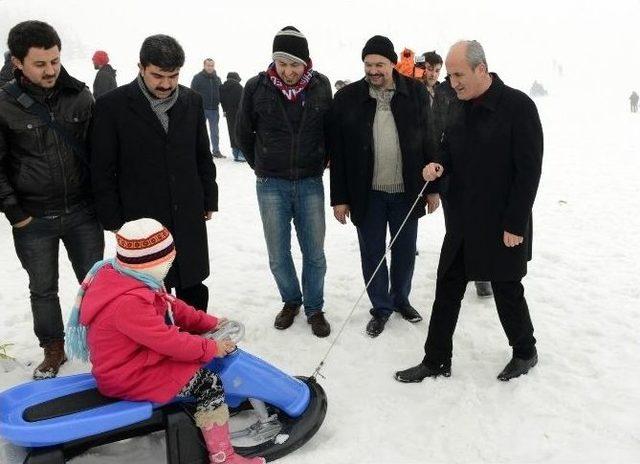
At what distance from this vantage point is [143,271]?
7.86 feet

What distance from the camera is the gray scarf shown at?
3016 millimetres

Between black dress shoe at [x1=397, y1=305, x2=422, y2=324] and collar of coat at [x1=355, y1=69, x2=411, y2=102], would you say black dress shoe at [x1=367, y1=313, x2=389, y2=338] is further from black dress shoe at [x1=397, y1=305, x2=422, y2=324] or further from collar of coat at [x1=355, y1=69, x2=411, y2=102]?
collar of coat at [x1=355, y1=69, x2=411, y2=102]

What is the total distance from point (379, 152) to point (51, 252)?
88.2 inches

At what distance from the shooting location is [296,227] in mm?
3910

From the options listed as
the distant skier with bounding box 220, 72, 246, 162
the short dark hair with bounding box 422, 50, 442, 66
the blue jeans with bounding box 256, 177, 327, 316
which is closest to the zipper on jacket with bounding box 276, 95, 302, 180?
the blue jeans with bounding box 256, 177, 327, 316

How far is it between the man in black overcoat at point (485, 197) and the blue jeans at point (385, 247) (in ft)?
2.15

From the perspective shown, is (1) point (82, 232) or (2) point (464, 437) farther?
(1) point (82, 232)

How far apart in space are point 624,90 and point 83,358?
151ft

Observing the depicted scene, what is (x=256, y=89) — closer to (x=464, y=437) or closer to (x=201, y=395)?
(x=201, y=395)

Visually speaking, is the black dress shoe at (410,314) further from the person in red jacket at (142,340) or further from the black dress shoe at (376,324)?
the person in red jacket at (142,340)

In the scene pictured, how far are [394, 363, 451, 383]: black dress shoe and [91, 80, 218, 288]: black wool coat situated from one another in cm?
152

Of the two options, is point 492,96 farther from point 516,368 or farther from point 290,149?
point 516,368

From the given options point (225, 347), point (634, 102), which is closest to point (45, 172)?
point (225, 347)

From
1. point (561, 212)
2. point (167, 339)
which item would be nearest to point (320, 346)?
point (167, 339)
